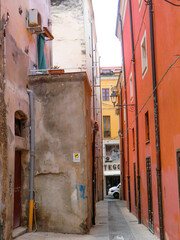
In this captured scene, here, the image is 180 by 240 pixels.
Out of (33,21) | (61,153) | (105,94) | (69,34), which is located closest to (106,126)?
(105,94)

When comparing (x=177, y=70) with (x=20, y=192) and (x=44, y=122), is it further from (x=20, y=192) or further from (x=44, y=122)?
(x=20, y=192)

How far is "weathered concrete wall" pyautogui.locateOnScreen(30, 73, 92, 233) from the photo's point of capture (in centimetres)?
1027

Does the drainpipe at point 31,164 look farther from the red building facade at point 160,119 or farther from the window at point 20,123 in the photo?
the red building facade at point 160,119

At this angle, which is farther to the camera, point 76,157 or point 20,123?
point 20,123

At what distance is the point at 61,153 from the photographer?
10633 millimetres

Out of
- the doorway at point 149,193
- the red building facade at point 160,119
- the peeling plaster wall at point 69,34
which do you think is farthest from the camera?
the peeling plaster wall at point 69,34

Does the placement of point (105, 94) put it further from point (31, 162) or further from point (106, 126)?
point (31, 162)

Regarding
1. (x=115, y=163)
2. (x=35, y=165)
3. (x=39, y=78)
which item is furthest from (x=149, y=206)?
(x=115, y=163)

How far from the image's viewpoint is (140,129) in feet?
46.5

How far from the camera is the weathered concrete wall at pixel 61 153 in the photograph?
1027 cm

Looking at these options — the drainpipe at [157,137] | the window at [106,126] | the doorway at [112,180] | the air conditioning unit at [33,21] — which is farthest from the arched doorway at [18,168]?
the doorway at [112,180]

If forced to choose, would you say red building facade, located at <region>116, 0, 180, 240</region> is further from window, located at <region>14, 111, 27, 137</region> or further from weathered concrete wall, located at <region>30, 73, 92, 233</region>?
window, located at <region>14, 111, 27, 137</region>

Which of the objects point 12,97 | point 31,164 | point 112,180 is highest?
point 12,97

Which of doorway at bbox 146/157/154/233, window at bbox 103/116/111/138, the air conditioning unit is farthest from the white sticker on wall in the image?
window at bbox 103/116/111/138
